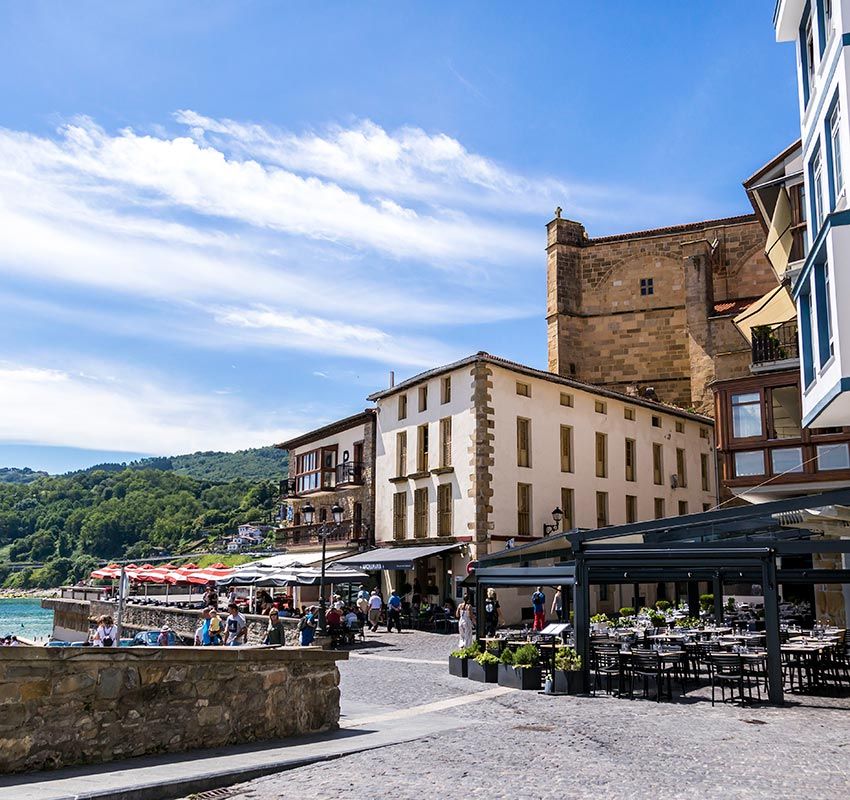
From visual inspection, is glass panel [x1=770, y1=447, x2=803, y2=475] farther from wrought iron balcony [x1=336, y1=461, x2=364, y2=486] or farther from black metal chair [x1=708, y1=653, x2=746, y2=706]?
wrought iron balcony [x1=336, y1=461, x2=364, y2=486]

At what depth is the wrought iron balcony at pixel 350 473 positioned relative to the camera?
37.0 meters

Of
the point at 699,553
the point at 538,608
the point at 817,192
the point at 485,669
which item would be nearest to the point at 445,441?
the point at 538,608

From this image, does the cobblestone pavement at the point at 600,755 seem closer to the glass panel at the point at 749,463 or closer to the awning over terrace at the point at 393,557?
the glass panel at the point at 749,463

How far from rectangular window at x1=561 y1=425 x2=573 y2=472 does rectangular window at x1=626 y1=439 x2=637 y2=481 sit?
3458 millimetres

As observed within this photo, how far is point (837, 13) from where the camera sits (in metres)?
14.1

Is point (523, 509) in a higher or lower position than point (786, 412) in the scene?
lower

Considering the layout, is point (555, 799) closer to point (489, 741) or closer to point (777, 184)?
point (489, 741)

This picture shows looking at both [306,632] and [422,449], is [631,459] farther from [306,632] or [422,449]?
[306,632]

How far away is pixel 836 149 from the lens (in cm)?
1489

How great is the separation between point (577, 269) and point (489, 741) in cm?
4339

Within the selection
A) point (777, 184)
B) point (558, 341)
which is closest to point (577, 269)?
point (558, 341)

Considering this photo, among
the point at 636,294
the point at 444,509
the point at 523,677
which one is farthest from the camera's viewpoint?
the point at 636,294

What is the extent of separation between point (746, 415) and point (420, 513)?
1301cm

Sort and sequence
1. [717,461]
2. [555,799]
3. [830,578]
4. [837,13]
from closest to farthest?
1. [555,799]
2. [837,13]
3. [830,578]
4. [717,461]
